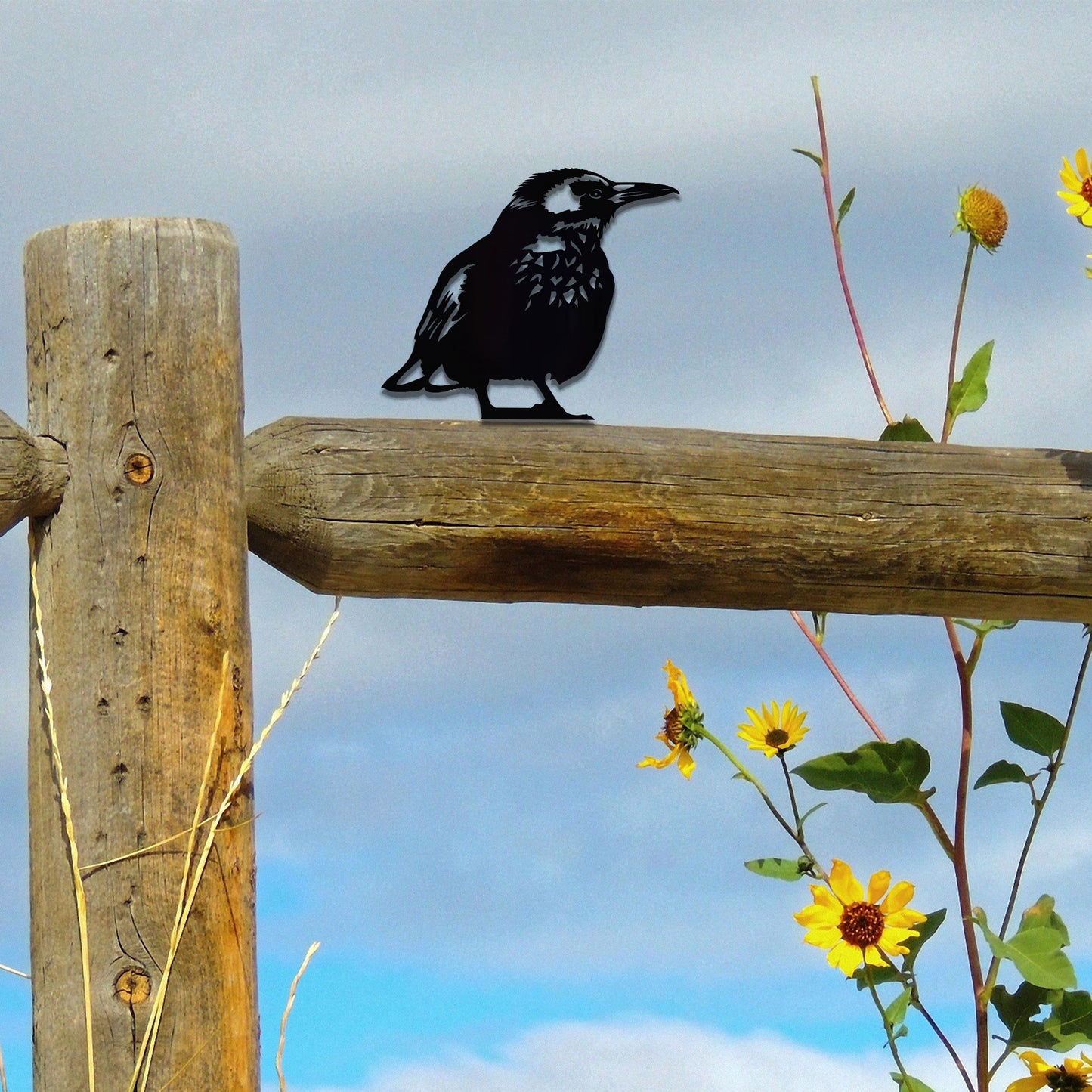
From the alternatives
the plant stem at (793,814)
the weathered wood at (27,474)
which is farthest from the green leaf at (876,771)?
the weathered wood at (27,474)

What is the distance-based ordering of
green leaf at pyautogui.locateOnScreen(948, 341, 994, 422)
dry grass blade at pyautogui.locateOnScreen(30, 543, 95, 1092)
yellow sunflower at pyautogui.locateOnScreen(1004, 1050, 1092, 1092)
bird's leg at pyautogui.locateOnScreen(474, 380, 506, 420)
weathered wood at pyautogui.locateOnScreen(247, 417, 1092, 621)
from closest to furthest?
dry grass blade at pyautogui.locateOnScreen(30, 543, 95, 1092) → weathered wood at pyautogui.locateOnScreen(247, 417, 1092, 621) → bird's leg at pyautogui.locateOnScreen(474, 380, 506, 420) → yellow sunflower at pyautogui.locateOnScreen(1004, 1050, 1092, 1092) → green leaf at pyautogui.locateOnScreen(948, 341, 994, 422)

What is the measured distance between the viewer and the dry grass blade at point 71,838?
121cm

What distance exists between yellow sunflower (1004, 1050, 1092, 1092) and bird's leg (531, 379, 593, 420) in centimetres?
106

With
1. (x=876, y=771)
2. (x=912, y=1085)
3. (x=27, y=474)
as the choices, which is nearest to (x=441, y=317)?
(x=27, y=474)

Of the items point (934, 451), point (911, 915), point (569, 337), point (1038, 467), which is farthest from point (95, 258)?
point (911, 915)

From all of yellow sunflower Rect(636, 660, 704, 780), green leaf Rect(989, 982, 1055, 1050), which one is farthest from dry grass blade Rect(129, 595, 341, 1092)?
green leaf Rect(989, 982, 1055, 1050)

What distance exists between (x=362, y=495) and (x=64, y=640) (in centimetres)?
33

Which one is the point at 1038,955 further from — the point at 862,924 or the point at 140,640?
the point at 140,640

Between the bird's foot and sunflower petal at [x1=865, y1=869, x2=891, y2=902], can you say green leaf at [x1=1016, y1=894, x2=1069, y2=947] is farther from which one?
the bird's foot

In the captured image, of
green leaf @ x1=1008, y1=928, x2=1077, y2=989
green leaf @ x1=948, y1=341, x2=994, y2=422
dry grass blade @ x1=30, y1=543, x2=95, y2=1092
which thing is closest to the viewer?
dry grass blade @ x1=30, y1=543, x2=95, y2=1092

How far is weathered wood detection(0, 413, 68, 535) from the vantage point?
1.25 meters

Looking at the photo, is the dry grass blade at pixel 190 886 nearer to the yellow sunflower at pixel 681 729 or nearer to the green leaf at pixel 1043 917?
the yellow sunflower at pixel 681 729

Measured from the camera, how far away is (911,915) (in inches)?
64.2

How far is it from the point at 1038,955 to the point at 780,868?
1.10 ft
